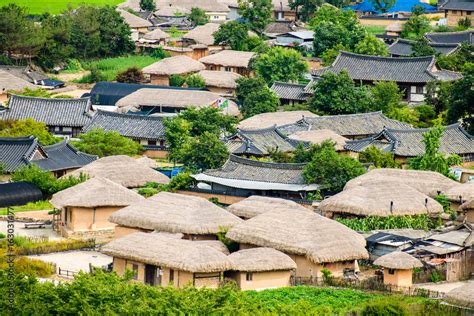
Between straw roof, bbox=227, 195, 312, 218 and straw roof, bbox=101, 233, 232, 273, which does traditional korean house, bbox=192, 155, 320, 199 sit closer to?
straw roof, bbox=227, 195, 312, 218

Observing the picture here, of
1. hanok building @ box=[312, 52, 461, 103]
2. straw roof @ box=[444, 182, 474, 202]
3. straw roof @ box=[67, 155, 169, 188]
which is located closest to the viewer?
straw roof @ box=[444, 182, 474, 202]

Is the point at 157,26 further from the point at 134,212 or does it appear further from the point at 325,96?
the point at 134,212

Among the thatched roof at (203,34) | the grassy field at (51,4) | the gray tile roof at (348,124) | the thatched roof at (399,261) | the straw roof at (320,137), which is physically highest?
the thatched roof at (399,261)

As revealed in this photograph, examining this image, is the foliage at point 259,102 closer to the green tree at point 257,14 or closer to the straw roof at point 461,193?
the straw roof at point 461,193

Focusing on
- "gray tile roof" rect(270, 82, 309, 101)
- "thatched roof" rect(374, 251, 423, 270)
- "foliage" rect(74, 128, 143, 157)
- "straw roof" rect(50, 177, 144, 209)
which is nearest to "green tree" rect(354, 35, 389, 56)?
"gray tile roof" rect(270, 82, 309, 101)

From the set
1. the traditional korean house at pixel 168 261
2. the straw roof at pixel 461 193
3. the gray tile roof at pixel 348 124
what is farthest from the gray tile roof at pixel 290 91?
the traditional korean house at pixel 168 261
